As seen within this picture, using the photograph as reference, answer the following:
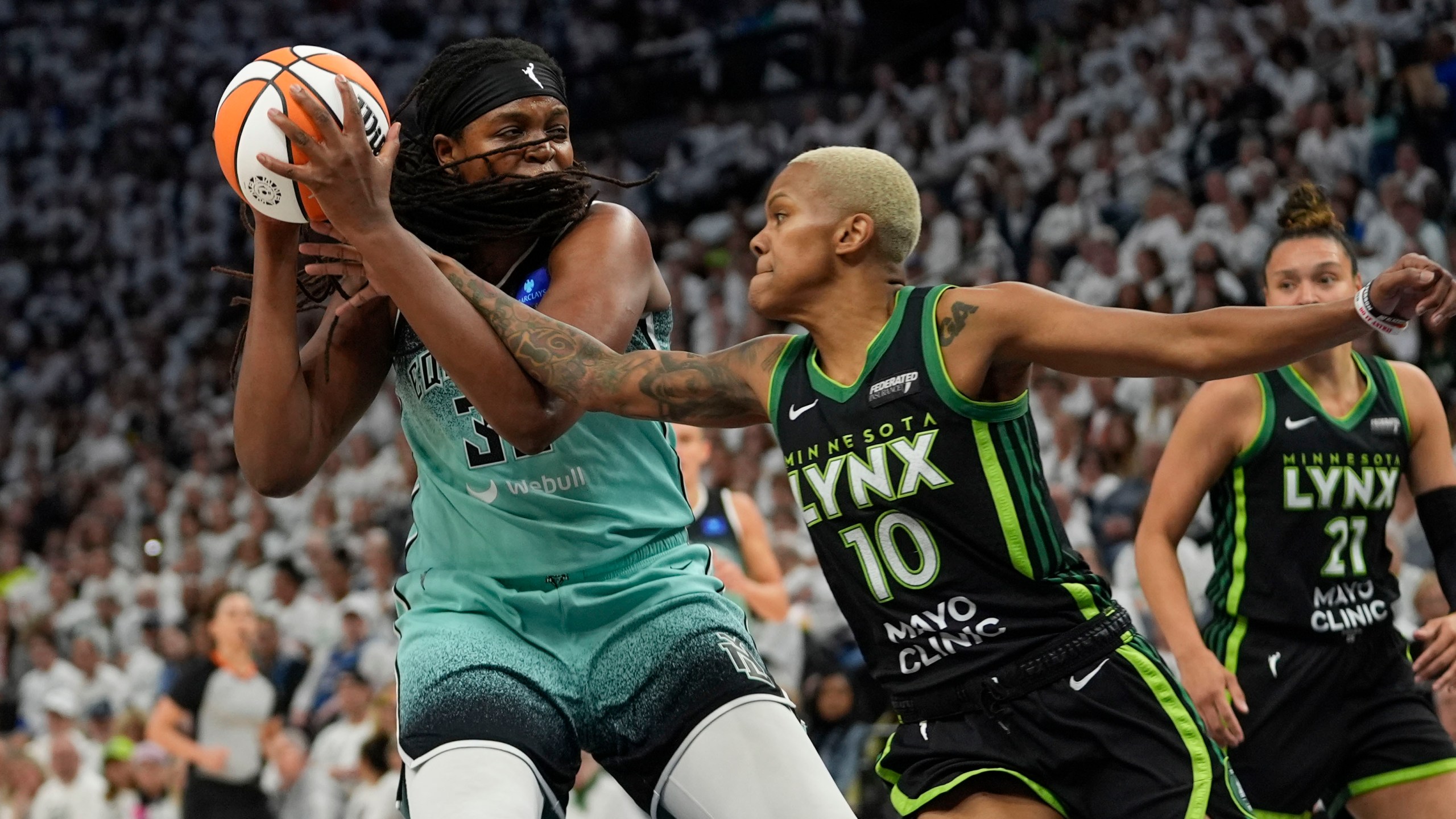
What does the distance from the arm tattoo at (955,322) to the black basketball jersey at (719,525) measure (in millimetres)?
3977

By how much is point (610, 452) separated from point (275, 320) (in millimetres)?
741

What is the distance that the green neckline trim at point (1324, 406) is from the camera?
13.8 feet

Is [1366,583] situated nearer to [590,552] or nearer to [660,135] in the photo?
[590,552]

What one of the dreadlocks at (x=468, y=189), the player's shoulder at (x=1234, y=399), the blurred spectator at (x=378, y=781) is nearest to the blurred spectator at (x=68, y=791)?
the blurred spectator at (x=378, y=781)

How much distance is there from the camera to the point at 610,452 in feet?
11.0

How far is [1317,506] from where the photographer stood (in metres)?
4.17

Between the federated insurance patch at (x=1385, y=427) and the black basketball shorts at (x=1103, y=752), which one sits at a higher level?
the federated insurance patch at (x=1385, y=427)

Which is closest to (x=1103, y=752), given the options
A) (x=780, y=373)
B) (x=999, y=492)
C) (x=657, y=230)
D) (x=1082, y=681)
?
(x=1082, y=681)

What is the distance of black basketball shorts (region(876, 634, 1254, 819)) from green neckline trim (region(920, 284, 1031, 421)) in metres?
0.52

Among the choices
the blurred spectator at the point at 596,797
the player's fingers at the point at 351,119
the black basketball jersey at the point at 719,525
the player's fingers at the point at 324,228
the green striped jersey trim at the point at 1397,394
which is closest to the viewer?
the player's fingers at the point at 351,119

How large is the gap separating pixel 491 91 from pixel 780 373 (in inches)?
33.4

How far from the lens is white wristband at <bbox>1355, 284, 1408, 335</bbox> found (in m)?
2.68

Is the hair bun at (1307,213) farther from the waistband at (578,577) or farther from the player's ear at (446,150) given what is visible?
the player's ear at (446,150)

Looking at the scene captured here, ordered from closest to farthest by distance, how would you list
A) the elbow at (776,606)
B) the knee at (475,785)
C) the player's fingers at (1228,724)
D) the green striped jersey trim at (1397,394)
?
the knee at (475,785) < the player's fingers at (1228,724) < the green striped jersey trim at (1397,394) < the elbow at (776,606)
